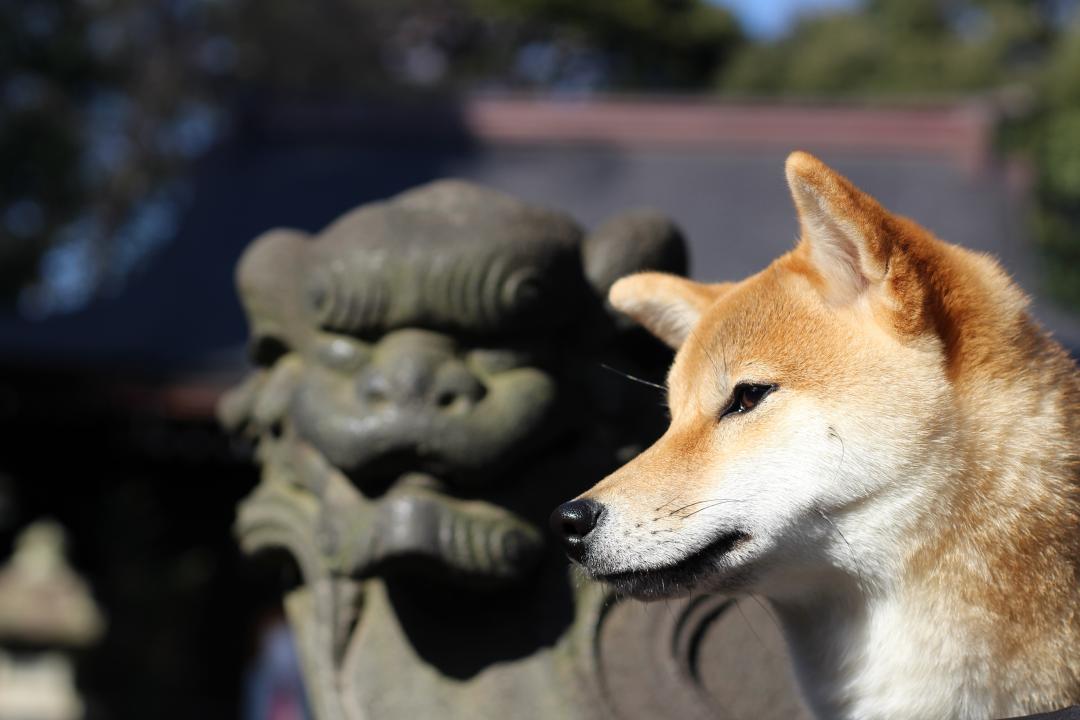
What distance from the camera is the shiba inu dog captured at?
1.39m

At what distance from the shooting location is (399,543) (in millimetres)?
1865

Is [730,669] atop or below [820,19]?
atop

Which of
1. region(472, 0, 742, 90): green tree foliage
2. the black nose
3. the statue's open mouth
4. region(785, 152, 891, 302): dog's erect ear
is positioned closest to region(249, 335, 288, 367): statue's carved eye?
the statue's open mouth

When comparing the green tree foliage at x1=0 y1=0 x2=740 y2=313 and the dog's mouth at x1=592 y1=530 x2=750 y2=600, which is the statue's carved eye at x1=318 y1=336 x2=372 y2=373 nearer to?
the dog's mouth at x1=592 y1=530 x2=750 y2=600

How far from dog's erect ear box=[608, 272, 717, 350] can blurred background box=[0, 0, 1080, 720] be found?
3.66 meters

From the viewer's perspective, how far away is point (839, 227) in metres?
1.45

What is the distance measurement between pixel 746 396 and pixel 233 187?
6.84 meters

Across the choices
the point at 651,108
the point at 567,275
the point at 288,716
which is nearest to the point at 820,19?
the point at 651,108

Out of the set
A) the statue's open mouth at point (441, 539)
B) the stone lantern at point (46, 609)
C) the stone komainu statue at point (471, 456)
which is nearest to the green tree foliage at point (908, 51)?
the stone lantern at point (46, 609)

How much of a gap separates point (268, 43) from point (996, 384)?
1257 cm

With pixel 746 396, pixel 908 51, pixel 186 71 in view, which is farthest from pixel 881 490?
pixel 908 51

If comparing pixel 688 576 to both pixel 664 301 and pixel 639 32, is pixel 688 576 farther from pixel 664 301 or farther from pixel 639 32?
pixel 639 32

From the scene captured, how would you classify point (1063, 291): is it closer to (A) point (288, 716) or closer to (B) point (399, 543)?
(A) point (288, 716)

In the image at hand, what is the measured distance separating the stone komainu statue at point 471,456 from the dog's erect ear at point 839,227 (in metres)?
0.56
